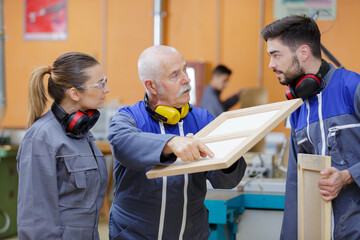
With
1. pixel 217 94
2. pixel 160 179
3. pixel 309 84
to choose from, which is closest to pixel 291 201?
pixel 309 84

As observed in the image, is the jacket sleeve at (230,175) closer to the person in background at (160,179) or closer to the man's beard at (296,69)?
the person in background at (160,179)

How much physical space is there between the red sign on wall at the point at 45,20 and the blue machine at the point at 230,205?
6.23 meters

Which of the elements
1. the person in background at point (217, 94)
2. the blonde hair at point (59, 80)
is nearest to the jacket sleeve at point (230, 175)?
the blonde hair at point (59, 80)

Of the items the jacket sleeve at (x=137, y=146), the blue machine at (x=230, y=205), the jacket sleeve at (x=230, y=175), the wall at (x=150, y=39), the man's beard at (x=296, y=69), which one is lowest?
the blue machine at (x=230, y=205)

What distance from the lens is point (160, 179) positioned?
1.73 metres

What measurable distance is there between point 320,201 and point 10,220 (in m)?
3.75

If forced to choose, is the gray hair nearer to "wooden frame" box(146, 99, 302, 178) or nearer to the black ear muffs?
the black ear muffs

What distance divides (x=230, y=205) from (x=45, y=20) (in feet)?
22.2

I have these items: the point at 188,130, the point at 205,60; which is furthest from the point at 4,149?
the point at 205,60

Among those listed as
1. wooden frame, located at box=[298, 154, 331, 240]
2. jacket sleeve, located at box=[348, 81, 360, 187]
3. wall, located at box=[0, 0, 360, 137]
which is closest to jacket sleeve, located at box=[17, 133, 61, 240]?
wooden frame, located at box=[298, 154, 331, 240]

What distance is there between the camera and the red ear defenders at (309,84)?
1837 mm

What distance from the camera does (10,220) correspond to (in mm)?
4664

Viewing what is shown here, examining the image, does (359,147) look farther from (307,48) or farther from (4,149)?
(4,149)

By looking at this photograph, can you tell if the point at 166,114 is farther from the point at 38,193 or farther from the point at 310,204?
the point at 310,204
